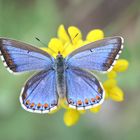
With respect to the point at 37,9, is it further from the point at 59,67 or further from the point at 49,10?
the point at 59,67

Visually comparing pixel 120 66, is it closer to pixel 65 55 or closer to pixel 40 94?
pixel 65 55

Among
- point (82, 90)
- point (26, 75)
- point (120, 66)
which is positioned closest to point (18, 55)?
point (82, 90)

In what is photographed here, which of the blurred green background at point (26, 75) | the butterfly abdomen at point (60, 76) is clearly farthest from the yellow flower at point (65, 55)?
the blurred green background at point (26, 75)

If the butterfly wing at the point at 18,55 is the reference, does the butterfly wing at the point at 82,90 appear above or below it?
below

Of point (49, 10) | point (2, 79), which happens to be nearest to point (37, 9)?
point (49, 10)

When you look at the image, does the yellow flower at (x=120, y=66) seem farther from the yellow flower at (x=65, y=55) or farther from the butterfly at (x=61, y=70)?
the butterfly at (x=61, y=70)

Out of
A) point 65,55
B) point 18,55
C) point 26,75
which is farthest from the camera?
point 26,75

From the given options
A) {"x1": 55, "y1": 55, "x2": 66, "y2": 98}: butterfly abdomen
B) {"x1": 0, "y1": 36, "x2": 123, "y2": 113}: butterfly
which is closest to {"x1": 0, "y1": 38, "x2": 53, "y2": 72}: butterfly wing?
{"x1": 0, "y1": 36, "x2": 123, "y2": 113}: butterfly
